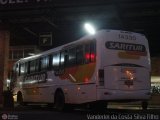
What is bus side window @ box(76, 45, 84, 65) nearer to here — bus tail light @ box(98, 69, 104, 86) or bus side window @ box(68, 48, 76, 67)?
bus side window @ box(68, 48, 76, 67)

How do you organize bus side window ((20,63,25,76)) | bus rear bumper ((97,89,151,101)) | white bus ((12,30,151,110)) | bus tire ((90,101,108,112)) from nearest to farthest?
bus rear bumper ((97,89,151,101)) → white bus ((12,30,151,110)) → bus tire ((90,101,108,112)) → bus side window ((20,63,25,76))

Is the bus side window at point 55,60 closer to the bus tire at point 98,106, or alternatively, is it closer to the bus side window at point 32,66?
the bus tire at point 98,106

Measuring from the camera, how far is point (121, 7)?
24.6 m

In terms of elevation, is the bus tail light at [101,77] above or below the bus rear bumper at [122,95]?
above

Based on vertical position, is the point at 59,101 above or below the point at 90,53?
below

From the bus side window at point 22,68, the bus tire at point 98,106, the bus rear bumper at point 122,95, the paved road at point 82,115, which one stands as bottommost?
the paved road at point 82,115

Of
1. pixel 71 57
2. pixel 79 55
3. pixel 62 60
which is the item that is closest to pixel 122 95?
pixel 79 55

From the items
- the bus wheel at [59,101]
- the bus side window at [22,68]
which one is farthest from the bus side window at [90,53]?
the bus side window at [22,68]

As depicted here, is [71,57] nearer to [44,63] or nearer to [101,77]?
[101,77]

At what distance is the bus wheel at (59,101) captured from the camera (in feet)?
66.8

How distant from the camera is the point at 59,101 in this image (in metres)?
20.7

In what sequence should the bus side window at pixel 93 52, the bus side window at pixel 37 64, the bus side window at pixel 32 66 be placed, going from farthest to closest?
the bus side window at pixel 32 66, the bus side window at pixel 37 64, the bus side window at pixel 93 52

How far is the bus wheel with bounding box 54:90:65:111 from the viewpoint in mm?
20366

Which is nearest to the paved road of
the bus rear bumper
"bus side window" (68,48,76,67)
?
the bus rear bumper
